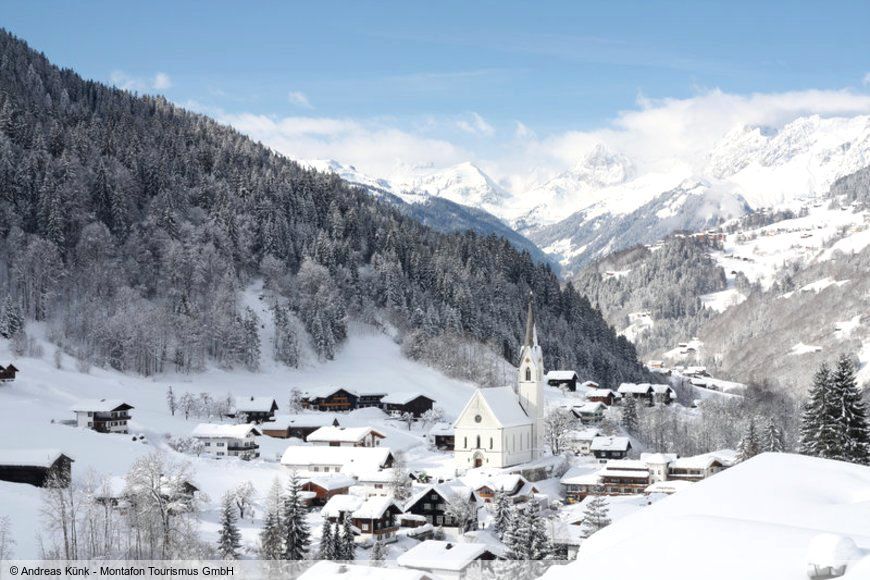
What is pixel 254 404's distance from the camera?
331 ft

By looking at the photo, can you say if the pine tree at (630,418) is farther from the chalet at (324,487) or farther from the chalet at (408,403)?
the chalet at (324,487)

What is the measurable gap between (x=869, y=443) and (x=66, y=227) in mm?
107627

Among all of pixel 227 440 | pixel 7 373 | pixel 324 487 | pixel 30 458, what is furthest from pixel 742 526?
pixel 7 373

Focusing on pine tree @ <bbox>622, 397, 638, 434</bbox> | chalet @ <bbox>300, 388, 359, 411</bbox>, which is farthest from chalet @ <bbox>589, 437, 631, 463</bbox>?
chalet @ <bbox>300, 388, 359, 411</bbox>

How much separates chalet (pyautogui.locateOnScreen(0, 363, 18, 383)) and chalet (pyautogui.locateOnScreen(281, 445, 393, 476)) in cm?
2828

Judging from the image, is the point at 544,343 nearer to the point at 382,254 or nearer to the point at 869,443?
the point at 382,254

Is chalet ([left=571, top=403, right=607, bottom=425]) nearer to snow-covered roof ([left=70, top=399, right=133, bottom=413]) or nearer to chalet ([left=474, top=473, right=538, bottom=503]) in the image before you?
chalet ([left=474, top=473, right=538, bottom=503])

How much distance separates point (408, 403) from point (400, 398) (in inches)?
51.9

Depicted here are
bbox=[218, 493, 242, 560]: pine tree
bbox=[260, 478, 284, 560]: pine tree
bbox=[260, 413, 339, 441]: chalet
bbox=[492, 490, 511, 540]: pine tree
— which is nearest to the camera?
bbox=[218, 493, 242, 560]: pine tree

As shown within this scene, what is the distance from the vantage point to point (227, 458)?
7969 cm

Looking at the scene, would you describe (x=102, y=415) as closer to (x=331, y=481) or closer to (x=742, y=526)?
(x=331, y=481)

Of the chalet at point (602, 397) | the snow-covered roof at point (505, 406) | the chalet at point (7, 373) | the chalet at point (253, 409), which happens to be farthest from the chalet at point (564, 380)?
the chalet at point (7, 373)

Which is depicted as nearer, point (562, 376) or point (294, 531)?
point (294, 531)

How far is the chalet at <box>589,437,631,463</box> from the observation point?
323ft
